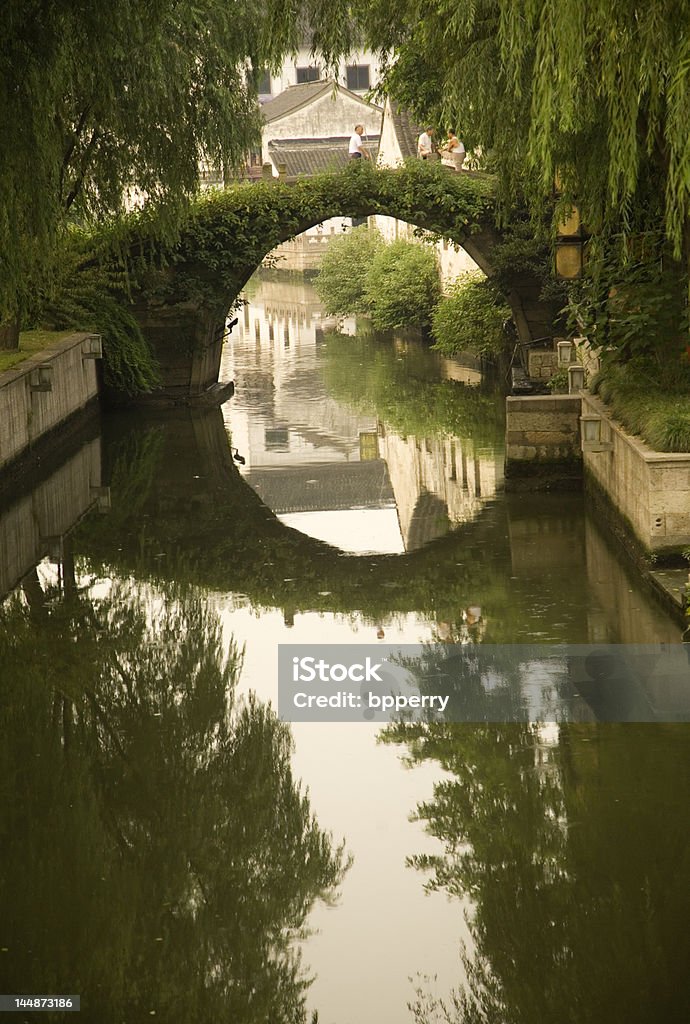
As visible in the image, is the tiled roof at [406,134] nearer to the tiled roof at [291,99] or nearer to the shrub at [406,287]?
the shrub at [406,287]

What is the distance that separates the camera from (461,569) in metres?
12.4

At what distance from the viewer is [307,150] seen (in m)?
67.9

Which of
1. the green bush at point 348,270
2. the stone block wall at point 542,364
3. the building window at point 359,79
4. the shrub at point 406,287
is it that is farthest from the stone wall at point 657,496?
the building window at point 359,79

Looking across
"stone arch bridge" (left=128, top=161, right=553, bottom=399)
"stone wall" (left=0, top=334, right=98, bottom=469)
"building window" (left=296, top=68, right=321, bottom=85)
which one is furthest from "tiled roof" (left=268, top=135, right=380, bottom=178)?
"stone wall" (left=0, top=334, right=98, bottom=469)

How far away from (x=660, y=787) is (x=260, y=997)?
2.53m

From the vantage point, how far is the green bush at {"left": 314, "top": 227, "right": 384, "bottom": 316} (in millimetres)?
38284

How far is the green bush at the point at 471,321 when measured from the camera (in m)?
27.6

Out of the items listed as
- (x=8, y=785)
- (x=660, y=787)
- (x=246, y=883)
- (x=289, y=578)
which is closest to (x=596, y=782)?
(x=660, y=787)

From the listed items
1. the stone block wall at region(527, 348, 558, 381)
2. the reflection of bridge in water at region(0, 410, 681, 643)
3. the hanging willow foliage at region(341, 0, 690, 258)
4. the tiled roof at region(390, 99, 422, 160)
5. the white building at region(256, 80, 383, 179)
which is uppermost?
the white building at region(256, 80, 383, 179)

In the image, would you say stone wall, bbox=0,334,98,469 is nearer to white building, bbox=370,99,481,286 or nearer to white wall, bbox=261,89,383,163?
white building, bbox=370,99,481,286

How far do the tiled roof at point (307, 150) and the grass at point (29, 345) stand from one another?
45.2 meters

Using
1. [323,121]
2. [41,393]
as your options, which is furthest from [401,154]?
[323,121]

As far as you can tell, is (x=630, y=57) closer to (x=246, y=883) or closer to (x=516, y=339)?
(x=246, y=883)

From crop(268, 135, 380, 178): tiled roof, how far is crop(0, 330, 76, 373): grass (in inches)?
1781
